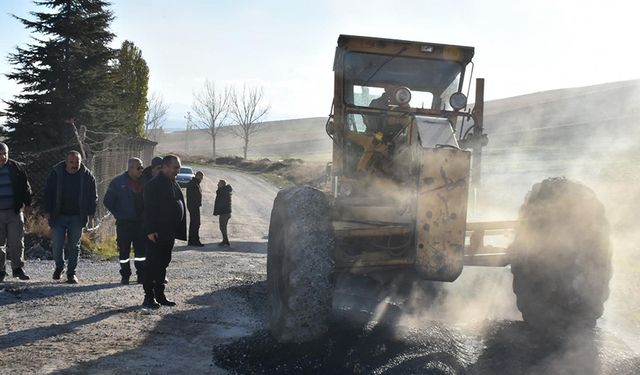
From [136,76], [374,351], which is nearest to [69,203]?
[374,351]

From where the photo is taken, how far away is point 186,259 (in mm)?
11758

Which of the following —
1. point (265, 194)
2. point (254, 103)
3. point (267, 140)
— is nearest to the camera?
point (265, 194)

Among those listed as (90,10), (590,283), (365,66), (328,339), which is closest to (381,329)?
(328,339)

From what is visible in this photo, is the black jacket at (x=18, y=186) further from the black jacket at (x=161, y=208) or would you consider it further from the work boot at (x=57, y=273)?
the black jacket at (x=161, y=208)

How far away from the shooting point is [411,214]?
558cm

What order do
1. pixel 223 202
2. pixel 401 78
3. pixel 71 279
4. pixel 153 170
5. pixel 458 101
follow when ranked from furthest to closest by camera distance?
1. pixel 223 202
2. pixel 153 170
3. pixel 71 279
4. pixel 401 78
5. pixel 458 101

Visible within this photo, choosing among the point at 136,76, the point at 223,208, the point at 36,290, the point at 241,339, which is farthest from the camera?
the point at 136,76

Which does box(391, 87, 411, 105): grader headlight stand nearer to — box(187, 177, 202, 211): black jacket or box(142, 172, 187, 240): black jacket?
box(142, 172, 187, 240): black jacket

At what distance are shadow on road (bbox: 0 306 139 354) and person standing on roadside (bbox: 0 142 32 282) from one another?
7.82ft

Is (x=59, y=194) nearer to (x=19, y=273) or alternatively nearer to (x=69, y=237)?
(x=69, y=237)

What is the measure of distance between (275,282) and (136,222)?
363 cm

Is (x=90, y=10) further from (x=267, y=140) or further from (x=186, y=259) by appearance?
(x=267, y=140)

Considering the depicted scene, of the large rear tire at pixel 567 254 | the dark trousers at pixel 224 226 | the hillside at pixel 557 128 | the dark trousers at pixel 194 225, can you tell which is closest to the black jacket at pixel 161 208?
the large rear tire at pixel 567 254

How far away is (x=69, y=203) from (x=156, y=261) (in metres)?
1.96
